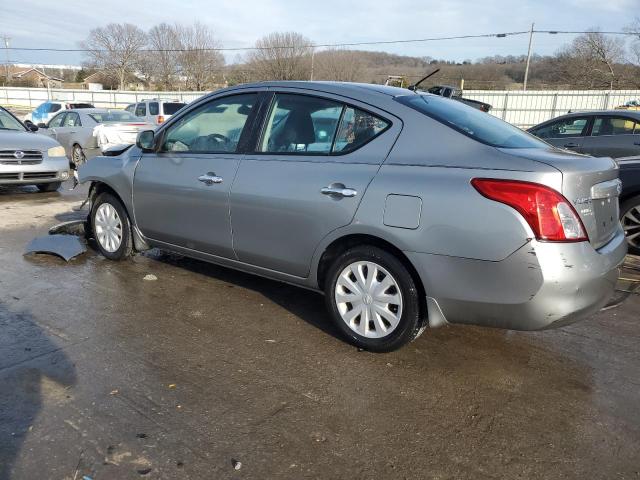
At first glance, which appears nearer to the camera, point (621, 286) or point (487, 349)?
point (487, 349)

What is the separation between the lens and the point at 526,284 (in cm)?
284

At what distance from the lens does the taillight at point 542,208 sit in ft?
9.11

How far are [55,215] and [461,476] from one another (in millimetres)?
7050

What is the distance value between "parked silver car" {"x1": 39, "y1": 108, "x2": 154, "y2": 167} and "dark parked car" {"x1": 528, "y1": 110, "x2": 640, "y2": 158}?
8.76m

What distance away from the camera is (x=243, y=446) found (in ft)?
8.27

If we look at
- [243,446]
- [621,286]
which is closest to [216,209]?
[243,446]

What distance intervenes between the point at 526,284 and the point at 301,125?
1.96 m

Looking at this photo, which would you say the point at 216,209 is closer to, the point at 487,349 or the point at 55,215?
the point at 487,349

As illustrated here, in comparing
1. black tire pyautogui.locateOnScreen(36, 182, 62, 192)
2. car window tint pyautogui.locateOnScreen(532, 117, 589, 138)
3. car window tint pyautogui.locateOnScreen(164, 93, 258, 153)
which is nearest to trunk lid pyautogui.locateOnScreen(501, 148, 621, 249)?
car window tint pyautogui.locateOnScreen(164, 93, 258, 153)

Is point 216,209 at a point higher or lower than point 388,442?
higher

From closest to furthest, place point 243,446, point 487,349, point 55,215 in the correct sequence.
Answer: point 243,446 < point 487,349 < point 55,215

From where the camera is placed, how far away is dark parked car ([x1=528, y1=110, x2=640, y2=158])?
8250 mm

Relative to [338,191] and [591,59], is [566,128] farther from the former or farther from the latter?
[591,59]

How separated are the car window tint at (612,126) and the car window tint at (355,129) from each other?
669 centimetres
